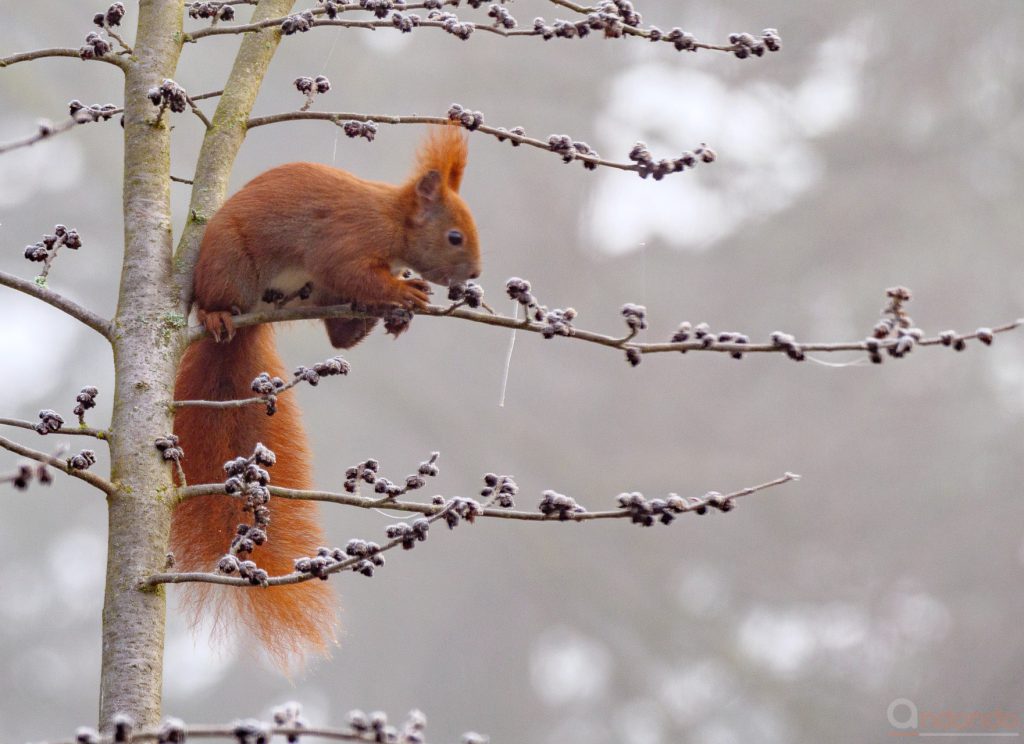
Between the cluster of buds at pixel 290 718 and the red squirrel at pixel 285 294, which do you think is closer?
the cluster of buds at pixel 290 718

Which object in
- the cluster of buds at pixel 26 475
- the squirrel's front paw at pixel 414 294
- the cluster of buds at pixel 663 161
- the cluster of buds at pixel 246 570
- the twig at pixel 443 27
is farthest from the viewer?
the squirrel's front paw at pixel 414 294

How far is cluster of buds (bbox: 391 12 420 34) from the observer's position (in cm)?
147

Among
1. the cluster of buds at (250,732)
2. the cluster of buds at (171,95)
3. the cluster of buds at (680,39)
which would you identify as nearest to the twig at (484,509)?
the cluster of buds at (250,732)

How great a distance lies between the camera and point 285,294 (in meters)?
1.85

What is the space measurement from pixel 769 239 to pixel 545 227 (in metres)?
1.17

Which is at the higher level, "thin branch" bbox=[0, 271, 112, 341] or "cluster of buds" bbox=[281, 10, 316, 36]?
"cluster of buds" bbox=[281, 10, 316, 36]

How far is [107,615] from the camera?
1.28 metres

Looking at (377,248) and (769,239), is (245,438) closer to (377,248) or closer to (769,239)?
(377,248)

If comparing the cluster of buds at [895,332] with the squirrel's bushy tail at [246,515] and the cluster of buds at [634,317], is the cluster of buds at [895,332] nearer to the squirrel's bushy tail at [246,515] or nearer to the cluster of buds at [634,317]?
the cluster of buds at [634,317]

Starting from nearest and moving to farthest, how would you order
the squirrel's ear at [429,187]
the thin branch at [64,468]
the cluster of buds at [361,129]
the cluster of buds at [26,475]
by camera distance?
the cluster of buds at [26,475], the thin branch at [64,468], the cluster of buds at [361,129], the squirrel's ear at [429,187]

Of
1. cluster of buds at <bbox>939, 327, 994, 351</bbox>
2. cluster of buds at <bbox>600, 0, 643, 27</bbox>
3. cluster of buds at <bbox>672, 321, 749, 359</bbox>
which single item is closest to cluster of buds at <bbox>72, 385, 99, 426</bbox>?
cluster of buds at <bbox>672, 321, 749, 359</bbox>

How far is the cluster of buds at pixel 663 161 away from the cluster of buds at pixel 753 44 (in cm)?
16

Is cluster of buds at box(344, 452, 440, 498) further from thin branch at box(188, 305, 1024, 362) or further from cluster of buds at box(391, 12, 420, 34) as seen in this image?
cluster of buds at box(391, 12, 420, 34)

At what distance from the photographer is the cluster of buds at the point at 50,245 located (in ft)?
4.62
